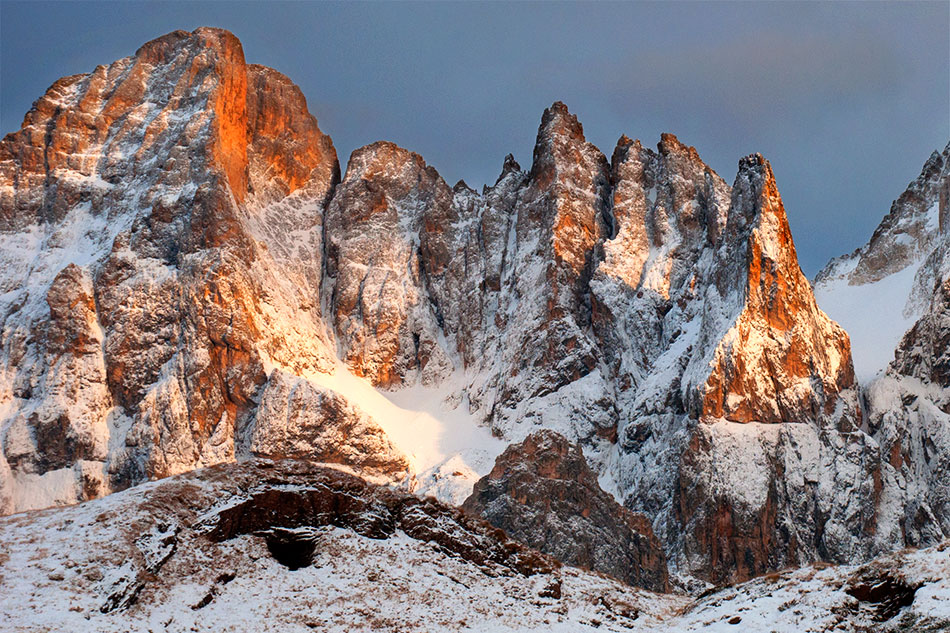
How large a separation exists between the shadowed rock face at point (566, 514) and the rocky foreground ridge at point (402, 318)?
11.1 ft

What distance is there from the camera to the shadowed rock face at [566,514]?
101 metres

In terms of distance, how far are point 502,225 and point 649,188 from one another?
20724mm

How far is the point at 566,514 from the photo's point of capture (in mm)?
106500

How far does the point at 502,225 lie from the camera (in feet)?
495

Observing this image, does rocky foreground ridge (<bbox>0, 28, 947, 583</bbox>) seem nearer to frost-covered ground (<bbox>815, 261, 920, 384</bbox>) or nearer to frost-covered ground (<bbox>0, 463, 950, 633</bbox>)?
frost-covered ground (<bbox>815, 261, 920, 384</bbox>)

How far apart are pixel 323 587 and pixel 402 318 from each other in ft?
337

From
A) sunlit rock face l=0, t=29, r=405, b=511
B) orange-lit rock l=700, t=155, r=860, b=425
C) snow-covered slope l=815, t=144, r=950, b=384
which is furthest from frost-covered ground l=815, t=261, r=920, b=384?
sunlit rock face l=0, t=29, r=405, b=511

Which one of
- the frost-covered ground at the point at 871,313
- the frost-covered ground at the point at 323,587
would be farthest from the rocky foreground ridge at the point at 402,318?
the frost-covered ground at the point at 323,587

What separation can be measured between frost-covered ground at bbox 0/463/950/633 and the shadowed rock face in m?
55.4

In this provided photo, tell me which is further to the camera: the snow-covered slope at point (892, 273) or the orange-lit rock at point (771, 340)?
the snow-covered slope at point (892, 273)

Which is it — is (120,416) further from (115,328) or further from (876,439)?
(876,439)

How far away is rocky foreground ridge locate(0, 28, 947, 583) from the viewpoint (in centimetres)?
10969

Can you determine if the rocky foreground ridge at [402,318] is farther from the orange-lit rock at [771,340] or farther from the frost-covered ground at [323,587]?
the frost-covered ground at [323,587]

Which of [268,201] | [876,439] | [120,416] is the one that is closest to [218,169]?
[268,201]
